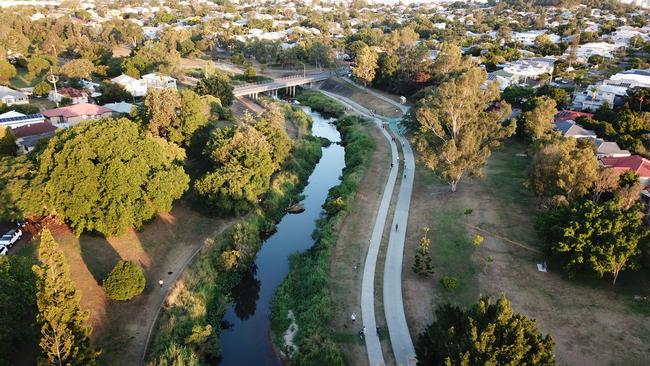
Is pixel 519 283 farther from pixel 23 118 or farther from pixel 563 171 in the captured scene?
pixel 23 118

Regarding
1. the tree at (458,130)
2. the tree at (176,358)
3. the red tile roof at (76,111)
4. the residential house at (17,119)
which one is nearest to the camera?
the tree at (176,358)

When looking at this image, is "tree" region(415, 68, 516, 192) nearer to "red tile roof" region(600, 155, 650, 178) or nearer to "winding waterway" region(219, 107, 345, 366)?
"red tile roof" region(600, 155, 650, 178)

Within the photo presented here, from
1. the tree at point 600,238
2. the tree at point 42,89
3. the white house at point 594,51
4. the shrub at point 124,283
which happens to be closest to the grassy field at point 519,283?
the tree at point 600,238

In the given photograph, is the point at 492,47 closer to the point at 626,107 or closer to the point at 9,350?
the point at 626,107

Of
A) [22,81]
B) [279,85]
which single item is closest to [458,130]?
[279,85]

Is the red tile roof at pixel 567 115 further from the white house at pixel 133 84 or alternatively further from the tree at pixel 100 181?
the white house at pixel 133 84

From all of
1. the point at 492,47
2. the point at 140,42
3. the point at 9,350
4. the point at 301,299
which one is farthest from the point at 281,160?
the point at 140,42
